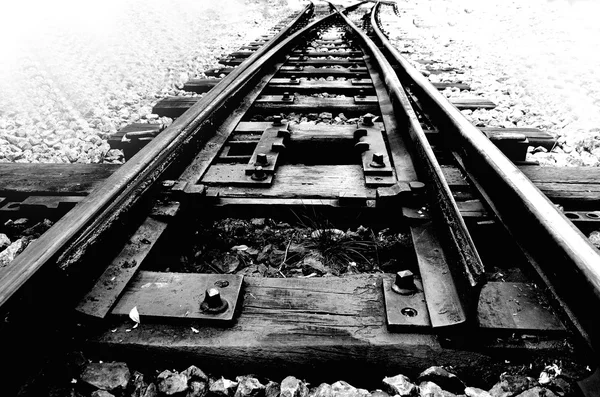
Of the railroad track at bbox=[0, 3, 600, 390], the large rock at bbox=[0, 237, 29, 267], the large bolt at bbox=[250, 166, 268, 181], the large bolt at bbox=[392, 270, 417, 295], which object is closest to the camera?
the railroad track at bbox=[0, 3, 600, 390]

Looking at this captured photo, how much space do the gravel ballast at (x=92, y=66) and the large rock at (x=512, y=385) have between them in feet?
8.57

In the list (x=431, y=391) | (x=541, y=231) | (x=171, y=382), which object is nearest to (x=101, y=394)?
(x=171, y=382)

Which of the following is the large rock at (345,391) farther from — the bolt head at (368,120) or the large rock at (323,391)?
the bolt head at (368,120)

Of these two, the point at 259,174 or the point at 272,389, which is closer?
the point at 272,389

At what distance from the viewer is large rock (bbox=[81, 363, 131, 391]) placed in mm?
1053

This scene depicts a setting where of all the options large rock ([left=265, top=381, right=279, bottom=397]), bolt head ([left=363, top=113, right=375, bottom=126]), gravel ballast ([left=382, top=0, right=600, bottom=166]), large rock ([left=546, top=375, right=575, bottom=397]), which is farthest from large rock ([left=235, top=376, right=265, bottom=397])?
gravel ballast ([left=382, top=0, right=600, bottom=166])

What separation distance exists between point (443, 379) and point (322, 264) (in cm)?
72

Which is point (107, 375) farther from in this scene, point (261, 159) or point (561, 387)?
point (261, 159)

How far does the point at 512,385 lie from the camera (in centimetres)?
106

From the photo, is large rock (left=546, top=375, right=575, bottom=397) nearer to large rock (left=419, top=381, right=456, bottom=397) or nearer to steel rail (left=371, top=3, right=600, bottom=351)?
steel rail (left=371, top=3, right=600, bottom=351)

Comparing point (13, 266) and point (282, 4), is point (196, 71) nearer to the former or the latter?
point (13, 266)

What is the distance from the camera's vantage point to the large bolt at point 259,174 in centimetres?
200

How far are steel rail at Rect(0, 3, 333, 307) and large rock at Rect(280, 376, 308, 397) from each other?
69cm

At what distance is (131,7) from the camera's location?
385 inches
